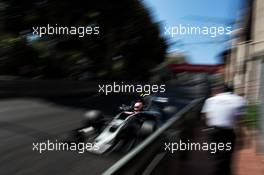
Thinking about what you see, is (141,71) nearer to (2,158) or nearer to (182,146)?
(2,158)

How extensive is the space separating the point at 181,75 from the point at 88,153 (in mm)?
867

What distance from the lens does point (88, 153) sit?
194cm

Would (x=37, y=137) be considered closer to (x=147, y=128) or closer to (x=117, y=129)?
(x=117, y=129)

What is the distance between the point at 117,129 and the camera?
208 cm

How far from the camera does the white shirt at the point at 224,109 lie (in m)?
5.87

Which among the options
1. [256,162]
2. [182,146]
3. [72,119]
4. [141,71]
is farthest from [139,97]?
[256,162]

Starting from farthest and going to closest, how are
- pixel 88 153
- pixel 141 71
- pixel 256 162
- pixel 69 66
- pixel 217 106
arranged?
1. pixel 256 162
2. pixel 217 106
3. pixel 141 71
4. pixel 88 153
5. pixel 69 66

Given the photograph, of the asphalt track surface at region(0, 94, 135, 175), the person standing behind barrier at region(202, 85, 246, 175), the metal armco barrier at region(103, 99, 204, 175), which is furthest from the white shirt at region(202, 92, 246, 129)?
the asphalt track surface at region(0, 94, 135, 175)

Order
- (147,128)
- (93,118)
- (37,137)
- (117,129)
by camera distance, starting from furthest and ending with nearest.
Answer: (147,128) → (117,129) → (93,118) → (37,137)

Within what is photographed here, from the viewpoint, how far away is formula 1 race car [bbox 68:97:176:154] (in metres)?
1.96

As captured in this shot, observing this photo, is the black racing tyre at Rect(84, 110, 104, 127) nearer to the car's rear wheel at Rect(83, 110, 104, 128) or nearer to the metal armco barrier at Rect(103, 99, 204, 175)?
the car's rear wheel at Rect(83, 110, 104, 128)

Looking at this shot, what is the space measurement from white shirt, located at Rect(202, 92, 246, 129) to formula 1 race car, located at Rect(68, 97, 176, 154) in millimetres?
3634

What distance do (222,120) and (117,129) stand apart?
3964mm

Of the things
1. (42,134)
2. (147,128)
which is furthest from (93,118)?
(147,128)
